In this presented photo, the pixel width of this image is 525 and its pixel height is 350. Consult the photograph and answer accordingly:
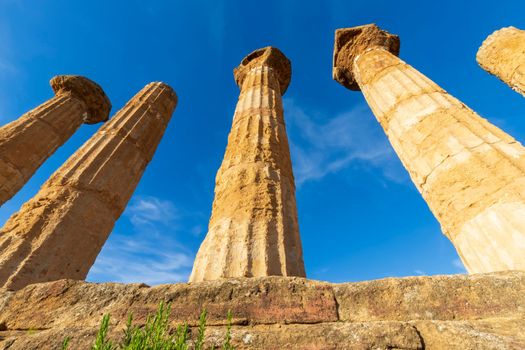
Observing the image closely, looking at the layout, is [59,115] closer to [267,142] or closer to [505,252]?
[267,142]

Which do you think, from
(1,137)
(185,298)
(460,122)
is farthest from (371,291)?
(1,137)

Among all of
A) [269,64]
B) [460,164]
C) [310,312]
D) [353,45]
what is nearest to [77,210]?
[310,312]

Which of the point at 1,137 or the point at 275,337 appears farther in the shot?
the point at 1,137

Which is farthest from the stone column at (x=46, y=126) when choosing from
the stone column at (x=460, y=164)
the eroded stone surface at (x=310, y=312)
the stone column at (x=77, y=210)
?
the stone column at (x=460, y=164)

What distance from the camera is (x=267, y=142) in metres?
6.25

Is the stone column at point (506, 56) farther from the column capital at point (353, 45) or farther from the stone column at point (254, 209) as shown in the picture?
the stone column at point (254, 209)

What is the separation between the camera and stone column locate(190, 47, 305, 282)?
3.80 meters

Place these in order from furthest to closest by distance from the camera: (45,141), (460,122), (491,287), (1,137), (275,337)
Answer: (45,141)
(1,137)
(460,122)
(491,287)
(275,337)

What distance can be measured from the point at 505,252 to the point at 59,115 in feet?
40.2

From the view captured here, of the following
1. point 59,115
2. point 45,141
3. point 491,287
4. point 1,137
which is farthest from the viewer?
point 59,115

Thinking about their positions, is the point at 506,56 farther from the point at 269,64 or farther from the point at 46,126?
the point at 46,126

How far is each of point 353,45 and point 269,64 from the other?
2.86 meters

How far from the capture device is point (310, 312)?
244cm

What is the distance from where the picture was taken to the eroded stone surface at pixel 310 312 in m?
2.09
